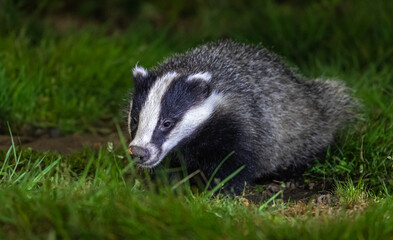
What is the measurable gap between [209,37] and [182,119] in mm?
4358

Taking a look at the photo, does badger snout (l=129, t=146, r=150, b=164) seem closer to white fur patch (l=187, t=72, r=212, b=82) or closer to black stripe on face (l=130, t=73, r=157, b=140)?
black stripe on face (l=130, t=73, r=157, b=140)

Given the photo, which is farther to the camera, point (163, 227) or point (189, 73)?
point (189, 73)

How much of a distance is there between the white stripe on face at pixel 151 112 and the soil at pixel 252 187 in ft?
3.21

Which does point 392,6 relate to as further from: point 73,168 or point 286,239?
point 286,239

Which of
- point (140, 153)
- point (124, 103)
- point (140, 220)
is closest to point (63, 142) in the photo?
point (124, 103)

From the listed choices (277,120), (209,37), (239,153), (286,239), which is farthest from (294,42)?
(286,239)

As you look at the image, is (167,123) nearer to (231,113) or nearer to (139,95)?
(139,95)

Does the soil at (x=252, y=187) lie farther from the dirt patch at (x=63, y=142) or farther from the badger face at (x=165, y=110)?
the badger face at (x=165, y=110)

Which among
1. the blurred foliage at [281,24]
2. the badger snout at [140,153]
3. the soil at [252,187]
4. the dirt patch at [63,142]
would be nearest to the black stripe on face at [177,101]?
the badger snout at [140,153]

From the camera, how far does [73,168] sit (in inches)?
202

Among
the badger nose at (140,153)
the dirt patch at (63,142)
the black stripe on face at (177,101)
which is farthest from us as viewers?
the dirt patch at (63,142)

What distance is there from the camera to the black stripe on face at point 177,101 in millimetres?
4457

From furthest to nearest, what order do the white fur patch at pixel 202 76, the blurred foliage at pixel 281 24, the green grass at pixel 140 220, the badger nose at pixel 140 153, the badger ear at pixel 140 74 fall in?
the blurred foliage at pixel 281 24, the badger ear at pixel 140 74, the white fur patch at pixel 202 76, the badger nose at pixel 140 153, the green grass at pixel 140 220

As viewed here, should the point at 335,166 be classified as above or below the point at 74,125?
above
